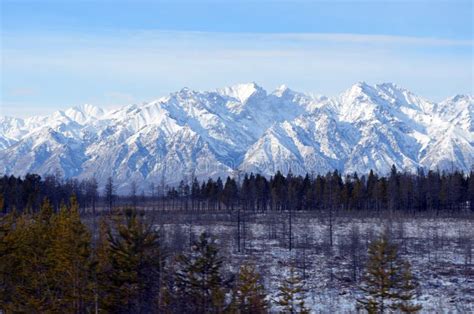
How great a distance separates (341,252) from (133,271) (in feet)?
136

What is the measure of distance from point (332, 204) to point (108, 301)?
92003 millimetres

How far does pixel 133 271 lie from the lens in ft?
121

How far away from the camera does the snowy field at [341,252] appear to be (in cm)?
5728

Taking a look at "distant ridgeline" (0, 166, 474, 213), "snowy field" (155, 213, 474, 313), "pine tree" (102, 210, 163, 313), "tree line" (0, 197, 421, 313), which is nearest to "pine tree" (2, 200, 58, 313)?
"tree line" (0, 197, 421, 313)

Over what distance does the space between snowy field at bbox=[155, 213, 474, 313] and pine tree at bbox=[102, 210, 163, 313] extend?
1183 cm

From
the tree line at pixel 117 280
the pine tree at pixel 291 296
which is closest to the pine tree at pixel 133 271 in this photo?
the tree line at pixel 117 280

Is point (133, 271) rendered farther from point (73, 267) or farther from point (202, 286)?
point (202, 286)

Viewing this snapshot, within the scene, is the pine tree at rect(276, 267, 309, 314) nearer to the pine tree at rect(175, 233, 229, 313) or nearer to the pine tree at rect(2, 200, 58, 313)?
the pine tree at rect(175, 233, 229, 313)

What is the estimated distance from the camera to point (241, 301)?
123 ft

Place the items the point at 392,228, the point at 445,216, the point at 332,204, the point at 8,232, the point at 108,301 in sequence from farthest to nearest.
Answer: the point at 332,204 < the point at 445,216 < the point at 392,228 < the point at 8,232 < the point at 108,301

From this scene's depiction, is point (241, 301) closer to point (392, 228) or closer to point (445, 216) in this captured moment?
point (392, 228)

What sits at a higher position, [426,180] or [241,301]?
[426,180]

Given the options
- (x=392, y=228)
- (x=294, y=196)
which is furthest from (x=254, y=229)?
(x=294, y=196)

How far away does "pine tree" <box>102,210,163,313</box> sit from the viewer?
3650cm
